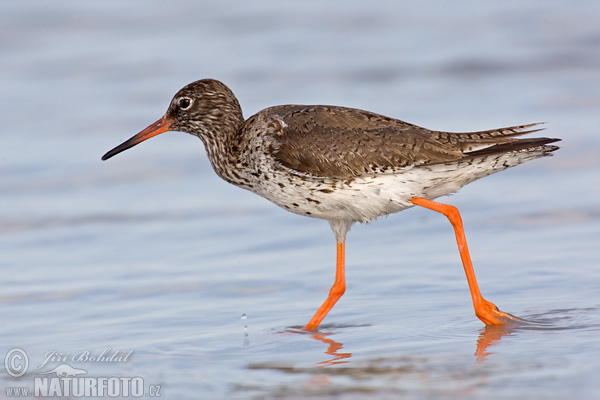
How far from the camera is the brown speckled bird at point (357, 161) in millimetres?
8188

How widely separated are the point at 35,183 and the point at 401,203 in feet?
19.6

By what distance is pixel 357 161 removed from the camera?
820 cm

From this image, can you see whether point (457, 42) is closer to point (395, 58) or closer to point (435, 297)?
point (395, 58)

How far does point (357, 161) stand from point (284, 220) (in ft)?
10.5

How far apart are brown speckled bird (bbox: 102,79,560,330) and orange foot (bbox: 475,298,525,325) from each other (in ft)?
0.04

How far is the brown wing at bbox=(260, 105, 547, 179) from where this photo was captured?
819 centimetres

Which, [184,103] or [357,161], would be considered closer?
[357,161]

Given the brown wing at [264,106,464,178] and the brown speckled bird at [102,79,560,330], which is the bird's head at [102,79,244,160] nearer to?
the brown speckled bird at [102,79,560,330]

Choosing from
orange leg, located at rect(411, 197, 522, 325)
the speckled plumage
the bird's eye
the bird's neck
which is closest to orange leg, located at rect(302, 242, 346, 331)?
the speckled plumage

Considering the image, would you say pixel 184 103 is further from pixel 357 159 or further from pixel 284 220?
pixel 284 220

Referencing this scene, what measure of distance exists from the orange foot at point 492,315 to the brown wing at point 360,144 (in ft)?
4.05

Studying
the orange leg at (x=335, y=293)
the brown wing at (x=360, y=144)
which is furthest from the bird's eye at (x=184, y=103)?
the orange leg at (x=335, y=293)

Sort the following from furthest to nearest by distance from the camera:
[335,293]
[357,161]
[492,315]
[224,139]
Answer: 1. [224,139]
2. [335,293]
3. [357,161]
4. [492,315]

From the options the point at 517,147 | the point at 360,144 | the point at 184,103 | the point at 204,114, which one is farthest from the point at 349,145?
the point at 184,103
